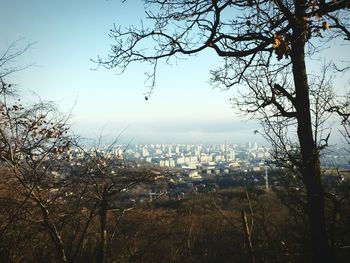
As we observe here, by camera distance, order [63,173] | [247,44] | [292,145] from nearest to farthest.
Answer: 1. [247,44]
2. [63,173]
3. [292,145]

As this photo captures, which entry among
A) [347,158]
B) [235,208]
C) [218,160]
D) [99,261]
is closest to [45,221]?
[99,261]

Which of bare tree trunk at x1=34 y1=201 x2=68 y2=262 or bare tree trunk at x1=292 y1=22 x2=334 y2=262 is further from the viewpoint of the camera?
bare tree trunk at x1=292 y1=22 x2=334 y2=262

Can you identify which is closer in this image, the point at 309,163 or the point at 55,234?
the point at 55,234

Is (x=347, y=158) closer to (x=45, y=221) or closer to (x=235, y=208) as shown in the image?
(x=45, y=221)

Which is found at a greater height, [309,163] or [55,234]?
[309,163]

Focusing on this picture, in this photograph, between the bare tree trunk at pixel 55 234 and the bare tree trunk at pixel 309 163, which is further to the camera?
the bare tree trunk at pixel 309 163

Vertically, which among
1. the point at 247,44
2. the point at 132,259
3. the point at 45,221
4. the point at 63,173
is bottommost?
the point at 132,259

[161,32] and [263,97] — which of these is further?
[263,97]

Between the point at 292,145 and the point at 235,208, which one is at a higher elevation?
the point at 292,145
